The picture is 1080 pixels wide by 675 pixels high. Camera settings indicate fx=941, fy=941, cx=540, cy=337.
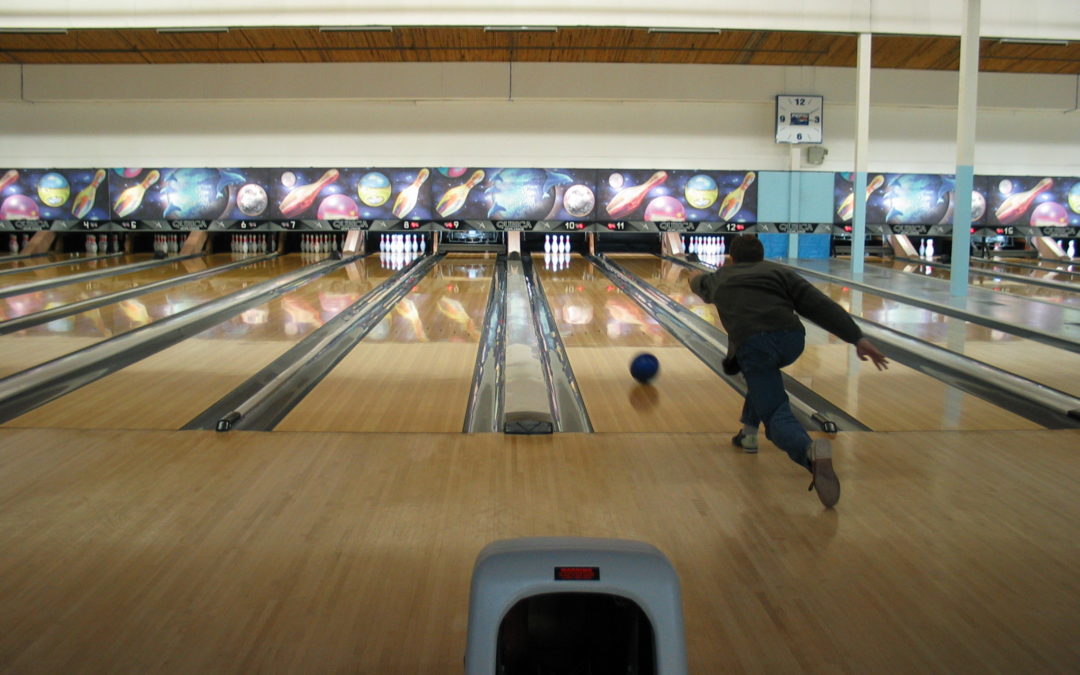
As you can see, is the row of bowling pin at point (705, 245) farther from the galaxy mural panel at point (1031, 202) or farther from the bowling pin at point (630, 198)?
the galaxy mural panel at point (1031, 202)

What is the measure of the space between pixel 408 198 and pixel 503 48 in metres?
1.93

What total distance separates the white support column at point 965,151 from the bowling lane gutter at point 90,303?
6.39 meters

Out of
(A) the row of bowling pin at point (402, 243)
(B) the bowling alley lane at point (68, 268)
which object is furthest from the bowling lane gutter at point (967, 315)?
(B) the bowling alley lane at point (68, 268)

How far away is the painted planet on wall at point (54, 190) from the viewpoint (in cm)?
1056

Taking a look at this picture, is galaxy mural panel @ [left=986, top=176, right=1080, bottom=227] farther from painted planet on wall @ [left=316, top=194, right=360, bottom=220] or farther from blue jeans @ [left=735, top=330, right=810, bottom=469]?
blue jeans @ [left=735, top=330, right=810, bottom=469]

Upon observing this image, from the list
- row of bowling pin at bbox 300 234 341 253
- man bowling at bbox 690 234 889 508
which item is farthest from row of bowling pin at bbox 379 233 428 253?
man bowling at bbox 690 234 889 508

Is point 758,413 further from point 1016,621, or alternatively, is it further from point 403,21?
point 403,21

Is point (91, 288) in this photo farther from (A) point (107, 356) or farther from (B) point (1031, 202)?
(B) point (1031, 202)

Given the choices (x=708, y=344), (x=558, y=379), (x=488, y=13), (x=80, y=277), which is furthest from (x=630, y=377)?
(x=80, y=277)

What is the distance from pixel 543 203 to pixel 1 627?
28.8 ft

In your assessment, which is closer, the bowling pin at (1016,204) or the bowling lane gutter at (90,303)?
the bowling lane gutter at (90,303)

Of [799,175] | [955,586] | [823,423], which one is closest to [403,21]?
[799,175]

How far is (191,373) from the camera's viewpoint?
14.9 feet

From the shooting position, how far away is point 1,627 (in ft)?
6.52
